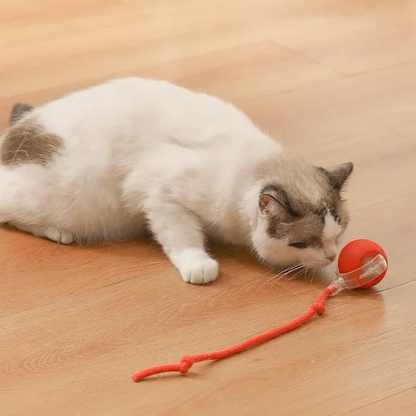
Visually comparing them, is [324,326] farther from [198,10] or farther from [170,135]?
[198,10]

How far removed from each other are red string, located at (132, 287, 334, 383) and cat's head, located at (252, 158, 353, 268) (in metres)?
0.11

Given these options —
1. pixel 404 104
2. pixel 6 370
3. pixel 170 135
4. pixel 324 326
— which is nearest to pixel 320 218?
pixel 324 326

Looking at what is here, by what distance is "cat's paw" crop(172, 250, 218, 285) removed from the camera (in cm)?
186

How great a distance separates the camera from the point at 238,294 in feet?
6.06

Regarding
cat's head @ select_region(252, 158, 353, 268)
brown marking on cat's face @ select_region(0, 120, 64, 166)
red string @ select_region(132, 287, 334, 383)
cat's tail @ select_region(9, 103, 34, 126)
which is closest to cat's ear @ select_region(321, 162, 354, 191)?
cat's head @ select_region(252, 158, 353, 268)

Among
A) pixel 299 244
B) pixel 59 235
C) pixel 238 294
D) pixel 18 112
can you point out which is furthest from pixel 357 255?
pixel 18 112

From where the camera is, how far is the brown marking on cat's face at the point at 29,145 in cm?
201

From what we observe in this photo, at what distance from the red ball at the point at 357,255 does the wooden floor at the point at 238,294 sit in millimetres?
56

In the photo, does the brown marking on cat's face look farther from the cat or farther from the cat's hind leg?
the cat's hind leg

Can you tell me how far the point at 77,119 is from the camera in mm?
2035

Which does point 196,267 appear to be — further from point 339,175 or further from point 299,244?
point 339,175

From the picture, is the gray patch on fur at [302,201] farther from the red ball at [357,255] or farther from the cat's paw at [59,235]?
the cat's paw at [59,235]

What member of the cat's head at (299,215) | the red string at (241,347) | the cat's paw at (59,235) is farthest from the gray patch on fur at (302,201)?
the cat's paw at (59,235)

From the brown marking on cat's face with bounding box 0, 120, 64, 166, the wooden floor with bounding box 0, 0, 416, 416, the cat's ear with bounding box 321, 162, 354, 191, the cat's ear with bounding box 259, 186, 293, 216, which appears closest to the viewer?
the wooden floor with bounding box 0, 0, 416, 416
